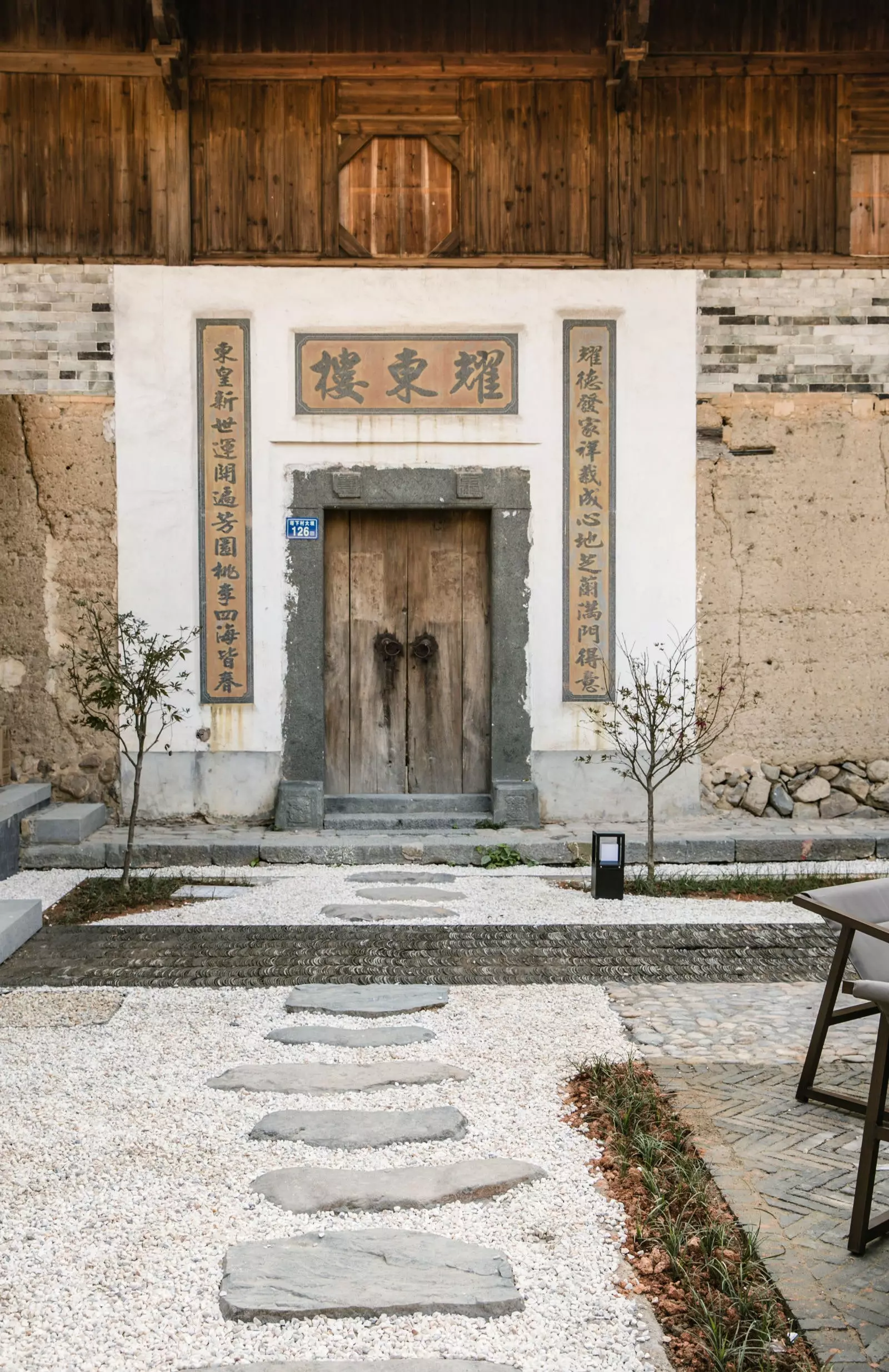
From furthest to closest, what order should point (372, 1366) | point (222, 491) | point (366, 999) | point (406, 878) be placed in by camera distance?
point (222, 491) → point (406, 878) → point (366, 999) → point (372, 1366)

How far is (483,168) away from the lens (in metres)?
8.47

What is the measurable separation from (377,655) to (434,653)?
405 mm

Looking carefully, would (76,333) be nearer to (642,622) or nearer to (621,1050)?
(642,622)

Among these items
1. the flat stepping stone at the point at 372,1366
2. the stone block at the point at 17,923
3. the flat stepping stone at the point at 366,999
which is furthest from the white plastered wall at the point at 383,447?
the flat stepping stone at the point at 372,1366

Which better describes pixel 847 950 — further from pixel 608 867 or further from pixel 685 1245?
pixel 608 867

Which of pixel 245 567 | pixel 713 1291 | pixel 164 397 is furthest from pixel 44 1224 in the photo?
pixel 164 397

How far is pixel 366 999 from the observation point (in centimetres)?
472

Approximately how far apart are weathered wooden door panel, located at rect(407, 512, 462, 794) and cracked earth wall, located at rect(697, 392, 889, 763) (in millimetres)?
1701

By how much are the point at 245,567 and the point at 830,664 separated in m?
4.09

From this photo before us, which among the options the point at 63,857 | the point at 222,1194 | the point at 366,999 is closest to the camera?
the point at 222,1194

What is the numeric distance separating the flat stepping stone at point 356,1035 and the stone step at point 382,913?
169 centimetres

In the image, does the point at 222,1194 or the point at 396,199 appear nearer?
the point at 222,1194

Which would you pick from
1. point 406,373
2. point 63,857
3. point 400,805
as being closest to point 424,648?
point 400,805

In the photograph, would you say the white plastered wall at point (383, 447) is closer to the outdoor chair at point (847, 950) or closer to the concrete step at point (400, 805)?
the concrete step at point (400, 805)
